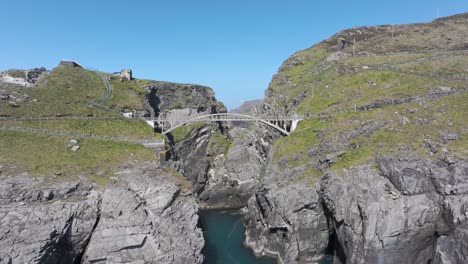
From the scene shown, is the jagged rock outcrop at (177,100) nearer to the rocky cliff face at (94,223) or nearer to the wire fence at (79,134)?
the wire fence at (79,134)

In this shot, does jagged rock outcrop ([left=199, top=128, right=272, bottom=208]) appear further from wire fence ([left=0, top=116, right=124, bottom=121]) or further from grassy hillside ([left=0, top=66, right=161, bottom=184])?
wire fence ([left=0, top=116, right=124, bottom=121])

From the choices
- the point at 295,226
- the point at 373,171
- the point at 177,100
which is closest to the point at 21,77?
the point at 177,100

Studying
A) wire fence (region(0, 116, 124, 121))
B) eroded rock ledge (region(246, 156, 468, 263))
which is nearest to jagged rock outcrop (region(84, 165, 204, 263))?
eroded rock ledge (region(246, 156, 468, 263))

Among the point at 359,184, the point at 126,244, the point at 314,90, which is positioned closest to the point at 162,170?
the point at 126,244

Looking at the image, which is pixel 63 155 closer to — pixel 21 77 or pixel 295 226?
pixel 21 77

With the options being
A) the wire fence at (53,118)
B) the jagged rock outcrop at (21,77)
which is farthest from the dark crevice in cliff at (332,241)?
the jagged rock outcrop at (21,77)

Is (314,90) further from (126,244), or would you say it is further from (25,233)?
(25,233)

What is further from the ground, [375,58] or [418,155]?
[375,58]
